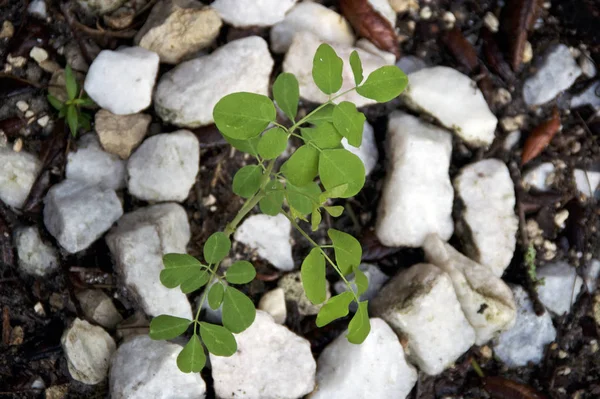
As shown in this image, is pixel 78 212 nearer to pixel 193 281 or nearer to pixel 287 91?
pixel 193 281


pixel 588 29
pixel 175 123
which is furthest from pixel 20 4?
pixel 588 29

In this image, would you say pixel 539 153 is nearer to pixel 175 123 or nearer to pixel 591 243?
pixel 591 243

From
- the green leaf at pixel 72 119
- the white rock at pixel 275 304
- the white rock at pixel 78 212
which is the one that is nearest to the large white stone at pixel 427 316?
the white rock at pixel 275 304

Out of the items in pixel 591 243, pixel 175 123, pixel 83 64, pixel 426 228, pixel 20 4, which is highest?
pixel 20 4

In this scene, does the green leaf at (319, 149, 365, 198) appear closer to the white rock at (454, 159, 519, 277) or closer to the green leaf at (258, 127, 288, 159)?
the green leaf at (258, 127, 288, 159)

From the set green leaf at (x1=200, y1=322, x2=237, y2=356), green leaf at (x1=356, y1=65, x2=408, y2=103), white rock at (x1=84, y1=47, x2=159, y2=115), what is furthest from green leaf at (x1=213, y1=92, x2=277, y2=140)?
white rock at (x1=84, y1=47, x2=159, y2=115)

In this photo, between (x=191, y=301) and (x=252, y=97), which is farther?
(x=191, y=301)
